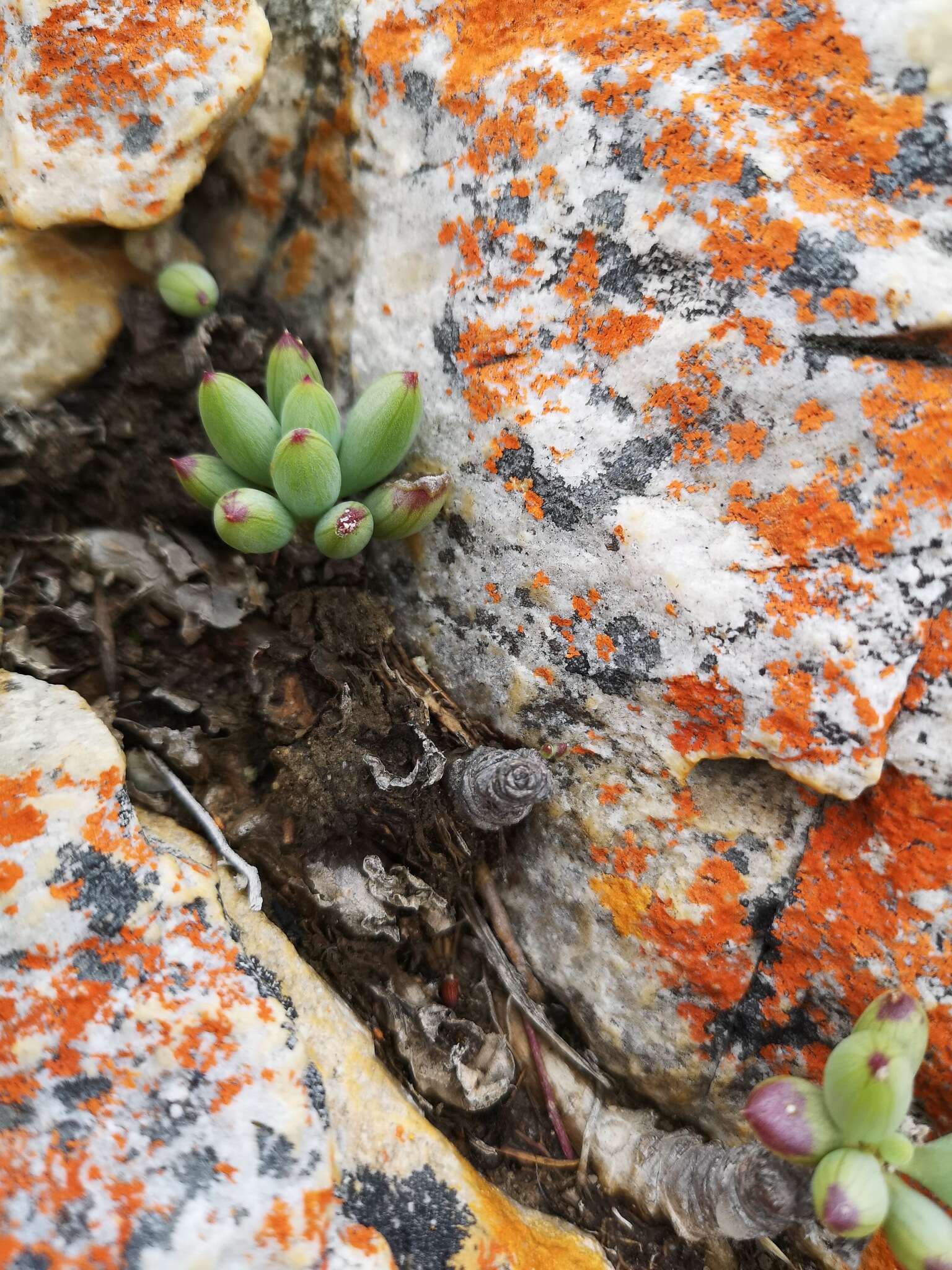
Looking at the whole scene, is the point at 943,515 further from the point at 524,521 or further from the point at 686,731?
the point at 524,521

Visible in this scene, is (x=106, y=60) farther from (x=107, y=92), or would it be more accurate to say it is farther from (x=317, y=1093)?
(x=317, y=1093)

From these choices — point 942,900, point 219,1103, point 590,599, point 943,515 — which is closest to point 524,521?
point 590,599

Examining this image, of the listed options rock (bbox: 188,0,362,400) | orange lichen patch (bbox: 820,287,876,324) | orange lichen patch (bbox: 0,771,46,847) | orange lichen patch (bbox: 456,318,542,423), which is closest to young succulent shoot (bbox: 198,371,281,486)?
rock (bbox: 188,0,362,400)

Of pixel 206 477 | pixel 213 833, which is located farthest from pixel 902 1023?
pixel 206 477

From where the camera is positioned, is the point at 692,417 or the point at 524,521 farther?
the point at 524,521

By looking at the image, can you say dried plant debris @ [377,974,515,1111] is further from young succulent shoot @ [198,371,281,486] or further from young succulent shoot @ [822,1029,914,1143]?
young succulent shoot @ [198,371,281,486]

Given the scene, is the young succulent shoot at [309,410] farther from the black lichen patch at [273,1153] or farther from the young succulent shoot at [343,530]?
the black lichen patch at [273,1153]
